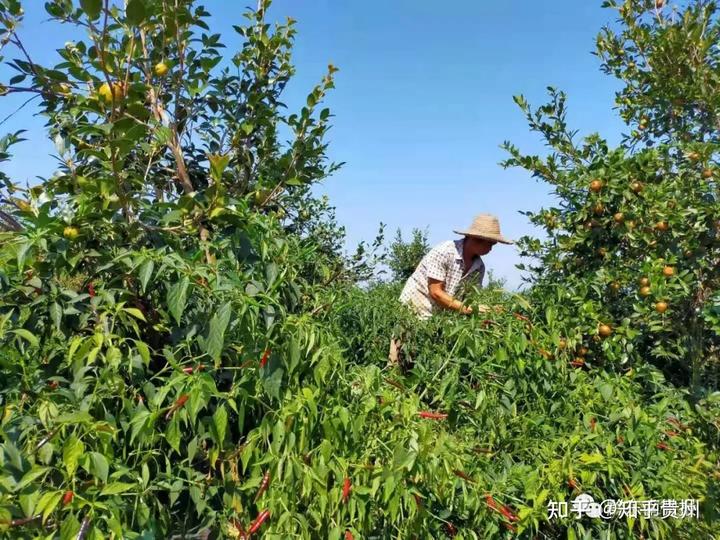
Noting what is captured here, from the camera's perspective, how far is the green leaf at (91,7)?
1.55m

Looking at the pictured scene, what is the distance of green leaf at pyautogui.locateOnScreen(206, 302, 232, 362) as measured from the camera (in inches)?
55.3

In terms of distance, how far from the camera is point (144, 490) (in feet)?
4.44

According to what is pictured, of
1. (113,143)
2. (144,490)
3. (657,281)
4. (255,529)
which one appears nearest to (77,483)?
(144,490)

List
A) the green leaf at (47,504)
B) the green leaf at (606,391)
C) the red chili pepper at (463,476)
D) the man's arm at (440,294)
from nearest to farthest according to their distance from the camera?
the green leaf at (47,504) → the red chili pepper at (463,476) → the green leaf at (606,391) → the man's arm at (440,294)

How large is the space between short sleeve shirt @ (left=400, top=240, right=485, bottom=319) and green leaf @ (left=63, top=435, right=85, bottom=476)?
7.52 feet

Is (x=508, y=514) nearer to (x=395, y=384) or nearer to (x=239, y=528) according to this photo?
(x=395, y=384)

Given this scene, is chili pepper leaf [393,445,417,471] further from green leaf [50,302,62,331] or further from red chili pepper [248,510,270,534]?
green leaf [50,302,62,331]

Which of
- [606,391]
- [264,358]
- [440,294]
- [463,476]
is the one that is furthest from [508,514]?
[440,294]

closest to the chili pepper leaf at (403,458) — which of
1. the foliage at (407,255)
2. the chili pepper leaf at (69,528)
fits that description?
the chili pepper leaf at (69,528)

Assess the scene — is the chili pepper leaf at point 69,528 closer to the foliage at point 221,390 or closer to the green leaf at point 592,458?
the foliage at point 221,390

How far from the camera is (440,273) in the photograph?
339cm

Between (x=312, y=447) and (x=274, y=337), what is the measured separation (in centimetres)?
32

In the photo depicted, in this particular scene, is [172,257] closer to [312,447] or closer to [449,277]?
[312,447]

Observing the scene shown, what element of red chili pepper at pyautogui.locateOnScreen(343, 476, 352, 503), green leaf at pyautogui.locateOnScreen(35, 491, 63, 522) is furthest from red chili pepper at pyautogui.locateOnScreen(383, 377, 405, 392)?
green leaf at pyautogui.locateOnScreen(35, 491, 63, 522)
